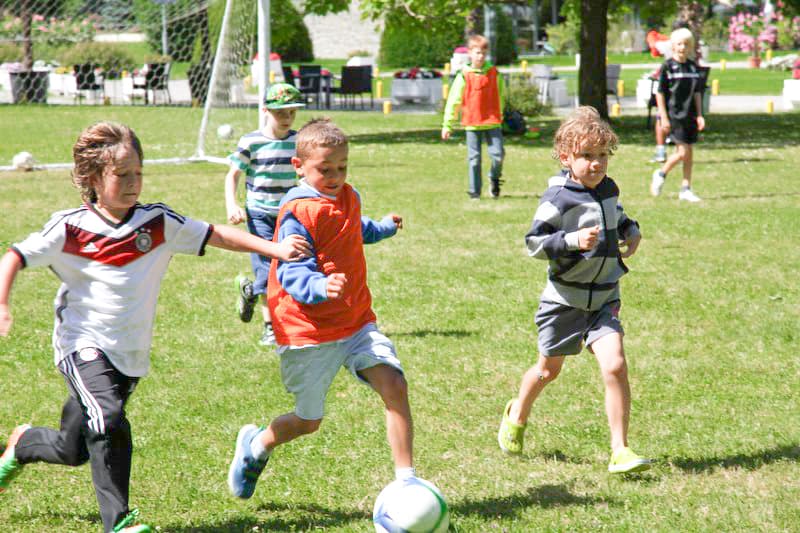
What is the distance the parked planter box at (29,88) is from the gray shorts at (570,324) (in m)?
33.2

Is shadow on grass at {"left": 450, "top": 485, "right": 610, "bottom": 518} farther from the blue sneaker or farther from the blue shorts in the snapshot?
the blue shorts

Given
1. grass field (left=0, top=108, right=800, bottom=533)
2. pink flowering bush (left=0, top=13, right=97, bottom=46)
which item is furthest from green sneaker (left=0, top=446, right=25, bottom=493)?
pink flowering bush (left=0, top=13, right=97, bottom=46)

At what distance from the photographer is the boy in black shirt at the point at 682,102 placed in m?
14.2

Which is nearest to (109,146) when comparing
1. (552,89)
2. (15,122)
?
(15,122)

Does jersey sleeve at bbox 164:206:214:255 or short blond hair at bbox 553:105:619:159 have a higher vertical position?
short blond hair at bbox 553:105:619:159

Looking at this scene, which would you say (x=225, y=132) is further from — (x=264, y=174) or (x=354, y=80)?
(x=264, y=174)

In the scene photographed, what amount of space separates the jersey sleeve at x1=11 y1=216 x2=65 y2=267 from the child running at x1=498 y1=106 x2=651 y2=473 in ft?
7.13

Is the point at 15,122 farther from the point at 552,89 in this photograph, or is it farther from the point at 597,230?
the point at 597,230

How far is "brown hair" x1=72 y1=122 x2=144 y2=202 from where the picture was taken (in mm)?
4438

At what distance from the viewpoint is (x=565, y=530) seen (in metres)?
4.73

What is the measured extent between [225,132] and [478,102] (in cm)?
849

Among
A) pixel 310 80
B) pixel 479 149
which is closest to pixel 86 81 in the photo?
pixel 310 80

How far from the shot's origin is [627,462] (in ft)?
17.0

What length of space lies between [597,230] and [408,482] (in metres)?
1.42
